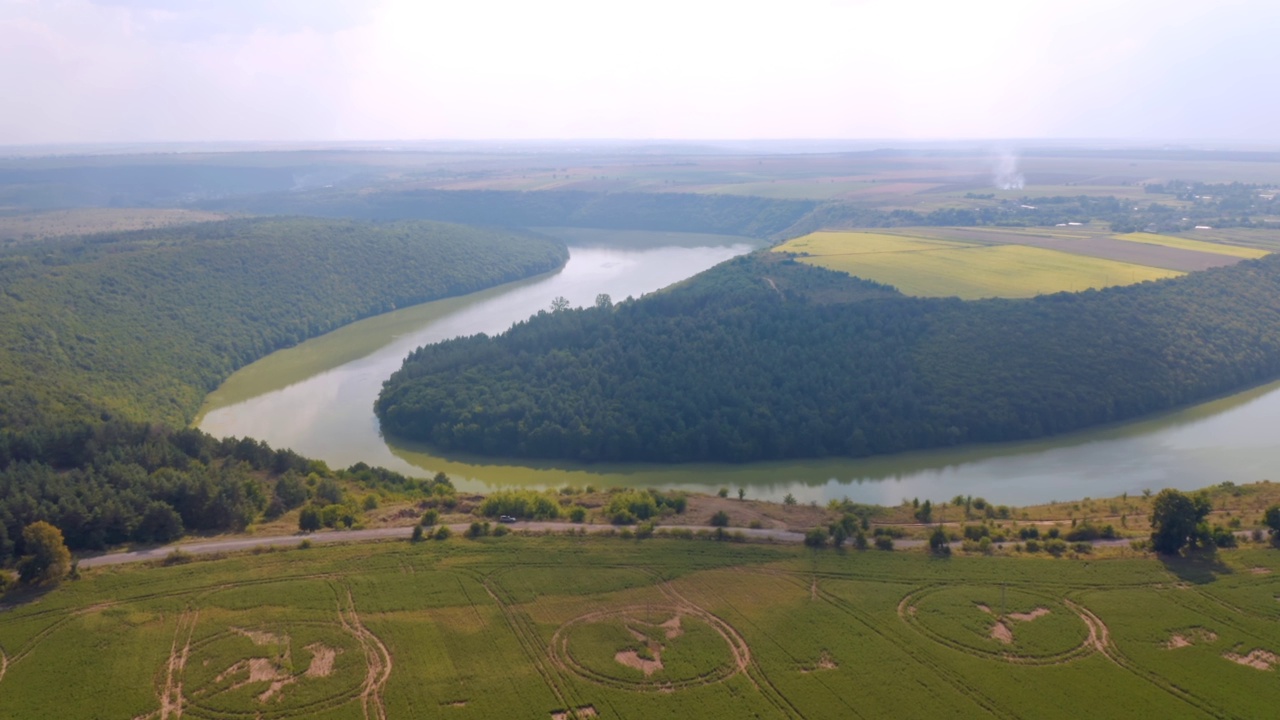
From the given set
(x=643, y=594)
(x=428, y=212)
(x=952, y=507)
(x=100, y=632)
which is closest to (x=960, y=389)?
(x=952, y=507)

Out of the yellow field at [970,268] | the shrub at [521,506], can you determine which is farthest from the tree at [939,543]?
the yellow field at [970,268]

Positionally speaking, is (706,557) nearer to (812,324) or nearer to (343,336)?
(812,324)

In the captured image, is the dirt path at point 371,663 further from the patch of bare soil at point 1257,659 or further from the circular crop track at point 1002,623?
the patch of bare soil at point 1257,659

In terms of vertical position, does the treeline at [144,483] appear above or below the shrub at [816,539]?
above

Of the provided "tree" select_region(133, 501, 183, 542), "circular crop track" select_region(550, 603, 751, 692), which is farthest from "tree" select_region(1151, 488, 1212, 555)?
"tree" select_region(133, 501, 183, 542)

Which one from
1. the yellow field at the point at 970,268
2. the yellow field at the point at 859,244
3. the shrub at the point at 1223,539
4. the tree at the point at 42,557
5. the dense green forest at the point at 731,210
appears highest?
the dense green forest at the point at 731,210

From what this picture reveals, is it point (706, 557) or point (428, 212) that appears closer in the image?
point (706, 557)
